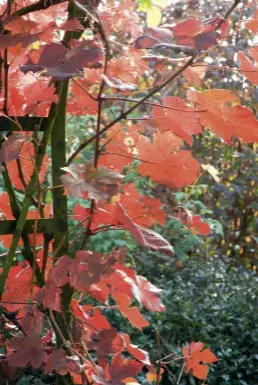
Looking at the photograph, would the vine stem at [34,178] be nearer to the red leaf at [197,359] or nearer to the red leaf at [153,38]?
the red leaf at [153,38]

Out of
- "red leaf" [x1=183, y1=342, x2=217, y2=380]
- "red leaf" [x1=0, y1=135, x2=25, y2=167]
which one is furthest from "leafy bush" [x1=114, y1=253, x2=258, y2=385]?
"red leaf" [x1=0, y1=135, x2=25, y2=167]

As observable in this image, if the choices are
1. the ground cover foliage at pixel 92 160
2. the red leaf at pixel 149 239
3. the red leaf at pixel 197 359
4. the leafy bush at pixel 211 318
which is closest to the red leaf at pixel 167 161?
the ground cover foliage at pixel 92 160

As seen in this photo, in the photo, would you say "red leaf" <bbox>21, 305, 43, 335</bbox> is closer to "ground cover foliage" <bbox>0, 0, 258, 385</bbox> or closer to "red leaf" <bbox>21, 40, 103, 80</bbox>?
"ground cover foliage" <bbox>0, 0, 258, 385</bbox>

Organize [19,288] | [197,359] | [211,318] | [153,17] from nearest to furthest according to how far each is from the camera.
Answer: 1. [19,288]
2. [197,359]
3. [153,17]
4. [211,318]

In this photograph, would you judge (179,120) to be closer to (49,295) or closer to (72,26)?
(72,26)

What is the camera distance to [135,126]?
1.26 metres

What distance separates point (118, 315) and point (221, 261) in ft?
3.82

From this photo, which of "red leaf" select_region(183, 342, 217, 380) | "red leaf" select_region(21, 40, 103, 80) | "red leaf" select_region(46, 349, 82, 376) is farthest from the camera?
"red leaf" select_region(183, 342, 217, 380)

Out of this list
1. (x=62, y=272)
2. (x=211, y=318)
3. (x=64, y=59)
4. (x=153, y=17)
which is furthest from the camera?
(x=211, y=318)

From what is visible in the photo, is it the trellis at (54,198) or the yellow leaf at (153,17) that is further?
the yellow leaf at (153,17)

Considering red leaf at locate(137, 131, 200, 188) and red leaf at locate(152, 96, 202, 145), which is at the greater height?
red leaf at locate(152, 96, 202, 145)

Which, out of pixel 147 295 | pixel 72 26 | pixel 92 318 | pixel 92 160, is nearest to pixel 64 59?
pixel 72 26

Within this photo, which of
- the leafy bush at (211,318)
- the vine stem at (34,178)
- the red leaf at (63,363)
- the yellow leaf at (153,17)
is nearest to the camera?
the red leaf at (63,363)

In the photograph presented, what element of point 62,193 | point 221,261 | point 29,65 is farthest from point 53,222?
point 221,261
